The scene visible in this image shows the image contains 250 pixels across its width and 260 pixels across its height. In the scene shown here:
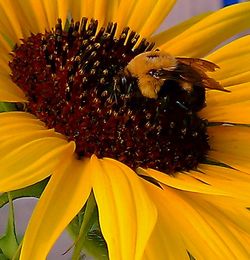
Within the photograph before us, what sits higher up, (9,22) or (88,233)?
(9,22)

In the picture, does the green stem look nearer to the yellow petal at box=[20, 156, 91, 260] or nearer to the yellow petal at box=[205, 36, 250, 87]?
the yellow petal at box=[20, 156, 91, 260]

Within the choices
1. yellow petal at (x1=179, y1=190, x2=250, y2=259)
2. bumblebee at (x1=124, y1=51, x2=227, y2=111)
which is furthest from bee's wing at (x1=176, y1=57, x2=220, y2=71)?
yellow petal at (x1=179, y1=190, x2=250, y2=259)

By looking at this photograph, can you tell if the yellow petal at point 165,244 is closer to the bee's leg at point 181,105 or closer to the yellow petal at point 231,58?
the bee's leg at point 181,105

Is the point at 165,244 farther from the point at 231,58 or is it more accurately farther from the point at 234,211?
the point at 231,58

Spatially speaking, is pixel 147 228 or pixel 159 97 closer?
pixel 147 228

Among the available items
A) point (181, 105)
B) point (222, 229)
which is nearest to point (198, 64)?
point (181, 105)

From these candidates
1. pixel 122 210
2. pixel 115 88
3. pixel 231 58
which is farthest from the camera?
pixel 231 58

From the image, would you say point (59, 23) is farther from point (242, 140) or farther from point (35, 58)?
point (242, 140)

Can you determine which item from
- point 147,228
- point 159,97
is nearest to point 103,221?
point 147,228
